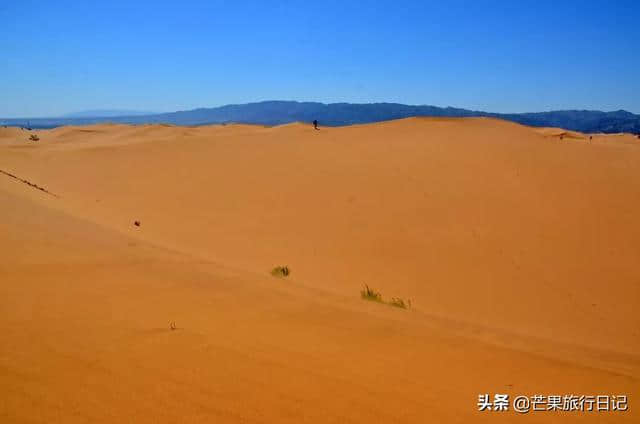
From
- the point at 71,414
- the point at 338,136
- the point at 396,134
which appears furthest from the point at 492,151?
the point at 71,414

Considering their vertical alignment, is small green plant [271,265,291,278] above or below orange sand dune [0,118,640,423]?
below

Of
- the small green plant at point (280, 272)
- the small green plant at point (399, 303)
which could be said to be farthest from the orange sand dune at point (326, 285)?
the small green plant at point (399, 303)

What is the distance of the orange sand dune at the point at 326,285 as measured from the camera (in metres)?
3.13

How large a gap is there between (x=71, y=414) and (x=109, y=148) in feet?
81.3

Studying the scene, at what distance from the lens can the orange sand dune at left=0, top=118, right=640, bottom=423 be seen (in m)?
3.13

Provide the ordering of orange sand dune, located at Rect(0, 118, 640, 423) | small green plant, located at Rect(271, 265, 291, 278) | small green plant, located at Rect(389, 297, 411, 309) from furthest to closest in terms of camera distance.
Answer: small green plant, located at Rect(271, 265, 291, 278), small green plant, located at Rect(389, 297, 411, 309), orange sand dune, located at Rect(0, 118, 640, 423)

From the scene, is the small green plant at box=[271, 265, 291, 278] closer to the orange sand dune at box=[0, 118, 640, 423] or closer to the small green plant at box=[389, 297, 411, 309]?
the orange sand dune at box=[0, 118, 640, 423]

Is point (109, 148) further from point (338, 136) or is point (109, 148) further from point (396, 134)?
point (396, 134)

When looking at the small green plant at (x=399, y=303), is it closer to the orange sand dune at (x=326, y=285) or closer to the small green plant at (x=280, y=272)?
the orange sand dune at (x=326, y=285)

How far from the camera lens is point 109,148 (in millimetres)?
25344

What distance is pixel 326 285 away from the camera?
7840mm

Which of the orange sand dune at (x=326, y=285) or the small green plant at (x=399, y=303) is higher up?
the orange sand dune at (x=326, y=285)

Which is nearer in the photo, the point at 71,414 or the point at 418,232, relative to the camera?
the point at 71,414

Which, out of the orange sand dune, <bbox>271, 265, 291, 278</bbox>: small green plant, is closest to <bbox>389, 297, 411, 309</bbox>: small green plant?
the orange sand dune
